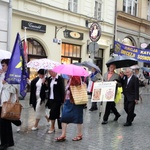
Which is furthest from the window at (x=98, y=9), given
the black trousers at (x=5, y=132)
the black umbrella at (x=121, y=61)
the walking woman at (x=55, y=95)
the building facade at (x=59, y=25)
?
the black trousers at (x=5, y=132)

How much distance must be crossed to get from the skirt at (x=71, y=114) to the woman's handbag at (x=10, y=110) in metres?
1.12

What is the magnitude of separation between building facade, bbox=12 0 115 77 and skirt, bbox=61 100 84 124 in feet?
32.9

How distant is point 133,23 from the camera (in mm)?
27219

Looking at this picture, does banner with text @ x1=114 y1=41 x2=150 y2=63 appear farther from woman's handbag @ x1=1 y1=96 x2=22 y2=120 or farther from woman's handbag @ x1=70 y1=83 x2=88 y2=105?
woman's handbag @ x1=1 y1=96 x2=22 y2=120

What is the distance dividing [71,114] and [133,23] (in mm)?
21436

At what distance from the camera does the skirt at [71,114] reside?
697cm

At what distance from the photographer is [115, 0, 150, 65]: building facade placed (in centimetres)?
2523

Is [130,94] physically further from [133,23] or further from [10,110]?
[133,23]

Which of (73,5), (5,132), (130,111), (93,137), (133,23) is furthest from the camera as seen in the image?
(133,23)

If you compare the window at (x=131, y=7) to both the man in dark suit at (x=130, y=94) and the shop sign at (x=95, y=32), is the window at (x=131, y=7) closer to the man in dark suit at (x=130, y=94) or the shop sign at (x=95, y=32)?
the shop sign at (x=95, y=32)

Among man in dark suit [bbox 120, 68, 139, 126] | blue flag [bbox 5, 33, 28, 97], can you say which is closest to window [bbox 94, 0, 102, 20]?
man in dark suit [bbox 120, 68, 139, 126]

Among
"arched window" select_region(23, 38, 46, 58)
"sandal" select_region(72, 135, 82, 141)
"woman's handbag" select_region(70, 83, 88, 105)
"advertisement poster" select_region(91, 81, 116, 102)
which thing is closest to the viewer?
"woman's handbag" select_region(70, 83, 88, 105)

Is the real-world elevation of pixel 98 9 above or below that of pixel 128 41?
above

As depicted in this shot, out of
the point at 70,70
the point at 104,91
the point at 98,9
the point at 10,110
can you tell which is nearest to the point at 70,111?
the point at 70,70
